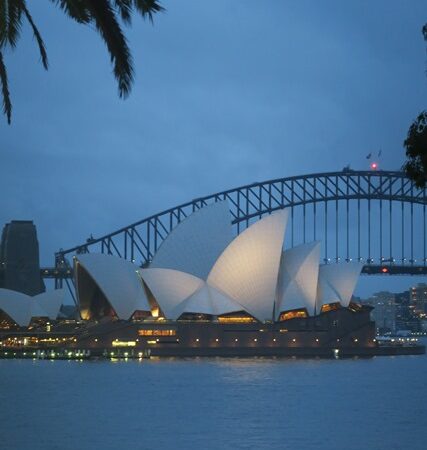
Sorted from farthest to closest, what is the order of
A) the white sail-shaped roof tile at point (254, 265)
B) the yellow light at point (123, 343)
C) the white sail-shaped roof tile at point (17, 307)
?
the white sail-shaped roof tile at point (17, 307), the yellow light at point (123, 343), the white sail-shaped roof tile at point (254, 265)

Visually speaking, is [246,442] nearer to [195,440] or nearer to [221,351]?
[195,440]

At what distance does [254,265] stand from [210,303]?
7.82m

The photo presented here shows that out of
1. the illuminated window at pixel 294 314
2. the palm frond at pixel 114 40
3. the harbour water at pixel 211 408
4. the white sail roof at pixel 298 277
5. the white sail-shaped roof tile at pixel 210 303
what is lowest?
the harbour water at pixel 211 408

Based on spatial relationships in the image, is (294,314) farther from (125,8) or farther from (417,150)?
(125,8)

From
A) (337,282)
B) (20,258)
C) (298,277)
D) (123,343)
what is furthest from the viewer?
(20,258)

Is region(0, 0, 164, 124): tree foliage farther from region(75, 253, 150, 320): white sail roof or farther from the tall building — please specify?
the tall building

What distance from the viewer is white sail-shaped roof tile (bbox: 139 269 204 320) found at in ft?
290

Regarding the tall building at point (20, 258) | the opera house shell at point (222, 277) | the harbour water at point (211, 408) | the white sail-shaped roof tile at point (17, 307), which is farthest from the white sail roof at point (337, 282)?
the tall building at point (20, 258)

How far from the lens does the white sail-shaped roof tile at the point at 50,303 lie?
109 m

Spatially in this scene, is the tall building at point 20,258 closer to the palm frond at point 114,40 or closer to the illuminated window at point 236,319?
the illuminated window at point 236,319

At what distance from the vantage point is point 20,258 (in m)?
120

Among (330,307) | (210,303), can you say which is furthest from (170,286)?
(330,307)

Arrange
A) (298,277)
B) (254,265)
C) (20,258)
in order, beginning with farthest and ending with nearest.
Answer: (20,258), (298,277), (254,265)

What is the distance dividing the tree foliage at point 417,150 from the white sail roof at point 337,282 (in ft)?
249
